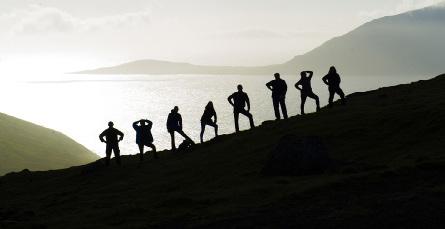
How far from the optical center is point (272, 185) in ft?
53.1

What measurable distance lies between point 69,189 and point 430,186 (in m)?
17.3

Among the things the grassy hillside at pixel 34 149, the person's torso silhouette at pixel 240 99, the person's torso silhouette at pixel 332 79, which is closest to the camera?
the person's torso silhouette at pixel 240 99

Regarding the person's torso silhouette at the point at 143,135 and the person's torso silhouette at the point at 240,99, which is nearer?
the person's torso silhouette at the point at 143,135

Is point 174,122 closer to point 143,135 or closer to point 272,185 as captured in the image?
point 143,135

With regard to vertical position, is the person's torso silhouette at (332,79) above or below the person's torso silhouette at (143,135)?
above

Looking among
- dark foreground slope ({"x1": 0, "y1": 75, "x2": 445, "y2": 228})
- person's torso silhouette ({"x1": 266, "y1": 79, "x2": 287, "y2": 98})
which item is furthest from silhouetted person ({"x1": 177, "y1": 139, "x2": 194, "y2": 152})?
person's torso silhouette ({"x1": 266, "y1": 79, "x2": 287, "y2": 98})

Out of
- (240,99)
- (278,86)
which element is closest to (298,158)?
(240,99)

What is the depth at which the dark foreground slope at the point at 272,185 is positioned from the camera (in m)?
12.4

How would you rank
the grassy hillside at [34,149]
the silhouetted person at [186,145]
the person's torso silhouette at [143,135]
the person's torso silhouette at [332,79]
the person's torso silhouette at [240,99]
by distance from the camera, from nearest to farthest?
the person's torso silhouette at [143,135] → the person's torso silhouette at [240,99] → the person's torso silhouette at [332,79] → the silhouetted person at [186,145] → the grassy hillside at [34,149]

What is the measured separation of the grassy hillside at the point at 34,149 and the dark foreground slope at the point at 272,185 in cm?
10605

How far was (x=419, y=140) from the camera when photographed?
19859 mm

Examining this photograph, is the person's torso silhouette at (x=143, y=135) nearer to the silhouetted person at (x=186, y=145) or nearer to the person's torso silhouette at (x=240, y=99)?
the silhouetted person at (x=186, y=145)

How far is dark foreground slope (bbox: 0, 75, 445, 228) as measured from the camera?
12.4 meters

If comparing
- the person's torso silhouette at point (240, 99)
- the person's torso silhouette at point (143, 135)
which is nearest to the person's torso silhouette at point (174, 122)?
the person's torso silhouette at point (143, 135)
